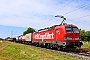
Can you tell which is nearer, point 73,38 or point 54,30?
point 73,38

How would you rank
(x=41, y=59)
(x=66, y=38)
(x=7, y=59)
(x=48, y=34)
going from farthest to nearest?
1. (x=48, y=34)
2. (x=66, y=38)
3. (x=7, y=59)
4. (x=41, y=59)

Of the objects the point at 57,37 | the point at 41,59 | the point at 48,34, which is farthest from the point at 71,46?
the point at 41,59

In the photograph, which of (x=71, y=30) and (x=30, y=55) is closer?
(x=30, y=55)

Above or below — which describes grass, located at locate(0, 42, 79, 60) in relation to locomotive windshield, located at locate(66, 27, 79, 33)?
below

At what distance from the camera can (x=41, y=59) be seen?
14.9 m

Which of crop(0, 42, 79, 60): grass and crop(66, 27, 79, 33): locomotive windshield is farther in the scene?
crop(66, 27, 79, 33): locomotive windshield

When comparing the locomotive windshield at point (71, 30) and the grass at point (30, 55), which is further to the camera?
the locomotive windshield at point (71, 30)

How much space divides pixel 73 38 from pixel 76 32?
98cm

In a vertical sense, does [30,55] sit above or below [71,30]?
below

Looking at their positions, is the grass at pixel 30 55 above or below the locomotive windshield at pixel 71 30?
below

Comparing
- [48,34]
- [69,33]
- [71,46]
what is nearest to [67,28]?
[69,33]

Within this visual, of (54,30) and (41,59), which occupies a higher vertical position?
(54,30)

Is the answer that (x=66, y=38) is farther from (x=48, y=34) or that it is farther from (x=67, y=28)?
(x=48, y=34)

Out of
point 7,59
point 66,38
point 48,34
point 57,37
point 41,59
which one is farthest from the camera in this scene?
point 48,34
